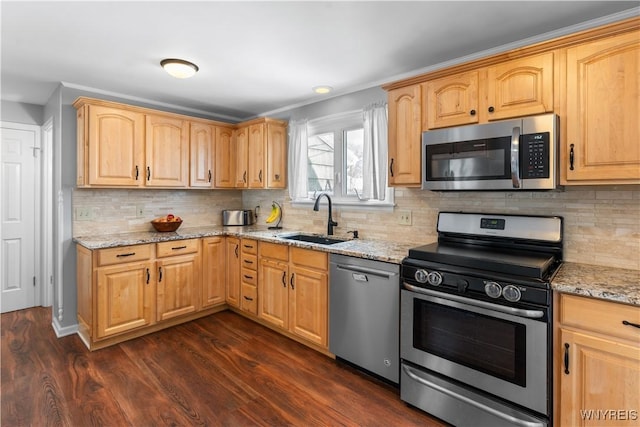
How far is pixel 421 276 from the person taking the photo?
2.02 meters

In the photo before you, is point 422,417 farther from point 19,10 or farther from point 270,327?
point 19,10

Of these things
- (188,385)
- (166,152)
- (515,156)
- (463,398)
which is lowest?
(188,385)

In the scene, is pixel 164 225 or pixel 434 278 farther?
pixel 164 225

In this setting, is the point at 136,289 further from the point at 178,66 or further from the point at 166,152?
the point at 178,66

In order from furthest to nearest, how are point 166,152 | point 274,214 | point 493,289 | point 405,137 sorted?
point 274,214, point 166,152, point 405,137, point 493,289

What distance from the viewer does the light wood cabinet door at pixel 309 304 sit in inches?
105

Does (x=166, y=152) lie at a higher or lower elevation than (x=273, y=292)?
higher

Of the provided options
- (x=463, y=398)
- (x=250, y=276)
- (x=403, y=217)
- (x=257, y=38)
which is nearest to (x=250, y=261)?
(x=250, y=276)

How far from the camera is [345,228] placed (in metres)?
3.29

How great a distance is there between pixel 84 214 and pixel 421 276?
3184 mm

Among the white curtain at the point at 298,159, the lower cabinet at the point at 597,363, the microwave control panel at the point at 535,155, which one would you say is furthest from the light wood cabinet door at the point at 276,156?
the lower cabinet at the point at 597,363

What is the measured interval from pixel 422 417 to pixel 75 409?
213 centimetres

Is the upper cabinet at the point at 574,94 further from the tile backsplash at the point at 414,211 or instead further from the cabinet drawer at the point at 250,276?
the cabinet drawer at the point at 250,276

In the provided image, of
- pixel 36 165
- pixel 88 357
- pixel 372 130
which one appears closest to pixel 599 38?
pixel 372 130
